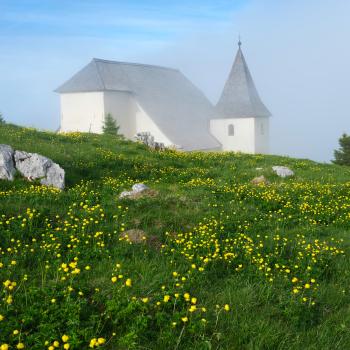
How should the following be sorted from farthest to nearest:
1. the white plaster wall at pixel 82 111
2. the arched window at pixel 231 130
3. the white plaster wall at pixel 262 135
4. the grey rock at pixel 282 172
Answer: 1. the arched window at pixel 231 130
2. the white plaster wall at pixel 262 135
3. the white plaster wall at pixel 82 111
4. the grey rock at pixel 282 172

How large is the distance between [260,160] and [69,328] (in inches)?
828

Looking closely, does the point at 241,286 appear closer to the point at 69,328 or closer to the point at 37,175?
the point at 69,328

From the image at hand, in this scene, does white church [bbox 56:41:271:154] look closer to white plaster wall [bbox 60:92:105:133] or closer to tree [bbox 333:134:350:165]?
white plaster wall [bbox 60:92:105:133]

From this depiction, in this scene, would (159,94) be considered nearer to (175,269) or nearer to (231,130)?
(231,130)

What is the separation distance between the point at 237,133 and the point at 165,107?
36.3 ft

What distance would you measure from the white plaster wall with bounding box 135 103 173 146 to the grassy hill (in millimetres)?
39008

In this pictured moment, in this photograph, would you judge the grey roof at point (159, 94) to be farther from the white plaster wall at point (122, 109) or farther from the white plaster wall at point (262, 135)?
the white plaster wall at point (262, 135)

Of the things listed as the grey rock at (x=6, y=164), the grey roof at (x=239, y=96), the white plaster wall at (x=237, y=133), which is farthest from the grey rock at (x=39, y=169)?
the grey roof at (x=239, y=96)

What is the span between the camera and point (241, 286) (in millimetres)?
7105

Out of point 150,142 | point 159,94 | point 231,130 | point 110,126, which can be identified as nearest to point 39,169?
point 150,142

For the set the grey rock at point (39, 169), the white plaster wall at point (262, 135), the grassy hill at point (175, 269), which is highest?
the white plaster wall at point (262, 135)

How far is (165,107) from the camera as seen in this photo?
57906 mm

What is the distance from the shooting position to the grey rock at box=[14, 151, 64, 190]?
13.2 metres

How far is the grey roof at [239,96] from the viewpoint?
199 feet
